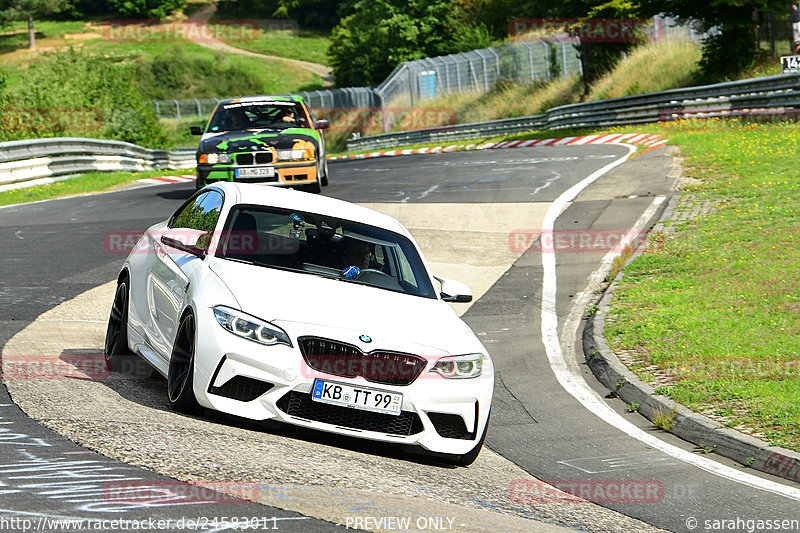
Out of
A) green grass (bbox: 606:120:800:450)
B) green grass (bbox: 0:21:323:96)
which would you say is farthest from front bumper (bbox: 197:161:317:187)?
green grass (bbox: 0:21:323:96)

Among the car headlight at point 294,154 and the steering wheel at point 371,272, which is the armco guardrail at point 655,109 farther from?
the steering wheel at point 371,272

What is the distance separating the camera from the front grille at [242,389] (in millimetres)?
6090

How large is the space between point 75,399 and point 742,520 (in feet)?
14.2

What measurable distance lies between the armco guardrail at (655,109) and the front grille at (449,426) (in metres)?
22.8

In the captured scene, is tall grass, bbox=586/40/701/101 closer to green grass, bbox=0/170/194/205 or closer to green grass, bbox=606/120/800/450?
green grass, bbox=0/170/194/205

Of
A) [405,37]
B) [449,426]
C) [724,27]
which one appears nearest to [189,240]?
[449,426]

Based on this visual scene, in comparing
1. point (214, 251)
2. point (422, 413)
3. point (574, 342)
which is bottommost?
point (574, 342)

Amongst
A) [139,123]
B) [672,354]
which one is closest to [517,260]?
[672,354]

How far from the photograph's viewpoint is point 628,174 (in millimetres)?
21266

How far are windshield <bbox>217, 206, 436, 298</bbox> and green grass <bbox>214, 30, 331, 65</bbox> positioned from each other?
10433 centimetres

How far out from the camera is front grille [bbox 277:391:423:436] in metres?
6.12

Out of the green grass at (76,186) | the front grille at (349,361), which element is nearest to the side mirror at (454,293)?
the front grille at (349,361)

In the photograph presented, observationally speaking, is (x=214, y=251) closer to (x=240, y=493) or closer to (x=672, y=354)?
(x=240, y=493)

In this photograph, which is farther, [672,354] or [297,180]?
[297,180]
